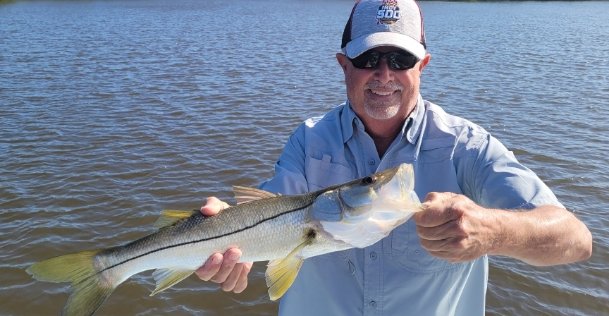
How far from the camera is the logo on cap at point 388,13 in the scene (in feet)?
10.6

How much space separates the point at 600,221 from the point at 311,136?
259 inches

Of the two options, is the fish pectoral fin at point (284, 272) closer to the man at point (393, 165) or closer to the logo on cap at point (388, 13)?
the man at point (393, 165)

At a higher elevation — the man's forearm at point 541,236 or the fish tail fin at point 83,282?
the man's forearm at point 541,236

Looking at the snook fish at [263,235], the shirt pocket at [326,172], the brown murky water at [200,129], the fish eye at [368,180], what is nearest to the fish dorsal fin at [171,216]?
the snook fish at [263,235]

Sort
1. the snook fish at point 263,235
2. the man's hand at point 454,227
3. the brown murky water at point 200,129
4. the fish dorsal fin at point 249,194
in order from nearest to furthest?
the man's hand at point 454,227
the snook fish at point 263,235
the fish dorsal fin at point 249,194
the brown murky water at point 200,129

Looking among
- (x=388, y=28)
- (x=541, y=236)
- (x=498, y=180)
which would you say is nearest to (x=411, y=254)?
(x=498, y=180)

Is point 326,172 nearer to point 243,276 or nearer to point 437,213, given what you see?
point 243,276

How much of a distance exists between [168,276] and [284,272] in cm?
75

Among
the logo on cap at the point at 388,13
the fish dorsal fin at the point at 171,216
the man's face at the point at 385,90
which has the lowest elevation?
the fish dorsal fin at the point at 171,216

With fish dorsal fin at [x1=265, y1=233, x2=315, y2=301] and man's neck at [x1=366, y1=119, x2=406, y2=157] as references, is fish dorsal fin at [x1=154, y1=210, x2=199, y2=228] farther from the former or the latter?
man's neck at [x1=366, y1=119, x2=406, y2=157]

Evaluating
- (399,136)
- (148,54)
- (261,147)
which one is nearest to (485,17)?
(148,54)

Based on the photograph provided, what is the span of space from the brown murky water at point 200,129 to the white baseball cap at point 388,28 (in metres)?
4.18

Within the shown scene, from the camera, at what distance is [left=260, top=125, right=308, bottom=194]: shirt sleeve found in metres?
3.27

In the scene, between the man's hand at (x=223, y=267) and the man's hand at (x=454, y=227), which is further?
the man's hand at (x=223, y=267)
